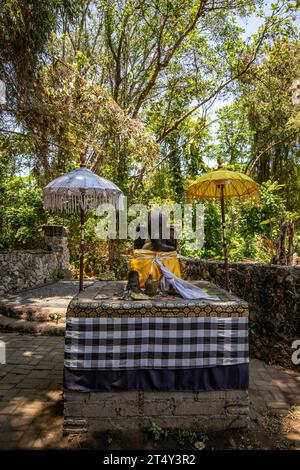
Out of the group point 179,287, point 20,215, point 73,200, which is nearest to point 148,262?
point 179,287

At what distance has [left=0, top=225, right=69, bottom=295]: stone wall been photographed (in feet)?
26.2

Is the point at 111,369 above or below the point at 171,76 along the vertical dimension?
below

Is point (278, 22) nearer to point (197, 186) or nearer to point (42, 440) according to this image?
point (197, 186)

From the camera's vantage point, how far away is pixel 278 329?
449cm

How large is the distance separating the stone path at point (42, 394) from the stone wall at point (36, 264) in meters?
3.10

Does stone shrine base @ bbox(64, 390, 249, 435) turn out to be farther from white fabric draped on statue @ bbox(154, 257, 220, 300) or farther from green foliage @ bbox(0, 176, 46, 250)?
green foliage @ bbox(0, 176, 46, 250)

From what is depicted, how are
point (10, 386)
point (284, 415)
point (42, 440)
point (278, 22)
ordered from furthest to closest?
point (278, 22), point (10, 386), point (284, 415), point (42, 440)

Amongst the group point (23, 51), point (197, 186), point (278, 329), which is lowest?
point (278, 329)

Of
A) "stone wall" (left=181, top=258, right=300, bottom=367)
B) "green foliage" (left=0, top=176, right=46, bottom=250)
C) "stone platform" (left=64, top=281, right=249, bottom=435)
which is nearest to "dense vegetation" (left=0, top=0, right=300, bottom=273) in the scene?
"green foliage" (left=0, top=176, right=46, bottom=250)

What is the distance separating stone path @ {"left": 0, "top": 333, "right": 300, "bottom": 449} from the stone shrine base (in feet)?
0.92

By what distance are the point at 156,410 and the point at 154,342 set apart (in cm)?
58

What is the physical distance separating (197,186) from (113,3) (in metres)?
9.63
